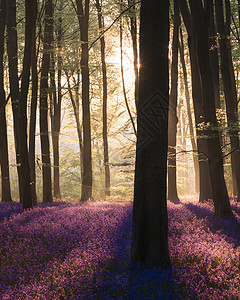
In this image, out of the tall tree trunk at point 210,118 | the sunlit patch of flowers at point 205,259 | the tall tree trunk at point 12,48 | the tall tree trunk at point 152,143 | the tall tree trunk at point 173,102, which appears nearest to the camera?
the sunlit patch of flowers at point 205,259

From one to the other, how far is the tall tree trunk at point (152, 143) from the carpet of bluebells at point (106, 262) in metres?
0.45

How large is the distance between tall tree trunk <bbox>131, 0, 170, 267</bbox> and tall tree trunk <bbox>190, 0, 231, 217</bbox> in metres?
4.22

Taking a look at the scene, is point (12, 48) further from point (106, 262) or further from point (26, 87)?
point (106, 262)

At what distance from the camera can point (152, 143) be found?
18.0 ft

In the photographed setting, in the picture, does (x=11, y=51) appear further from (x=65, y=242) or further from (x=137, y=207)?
(x=137, y=207)

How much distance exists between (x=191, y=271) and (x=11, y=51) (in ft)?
38.5

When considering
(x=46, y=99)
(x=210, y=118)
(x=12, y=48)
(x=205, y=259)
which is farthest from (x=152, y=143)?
(x=46, y=99)

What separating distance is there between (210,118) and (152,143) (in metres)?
4.98

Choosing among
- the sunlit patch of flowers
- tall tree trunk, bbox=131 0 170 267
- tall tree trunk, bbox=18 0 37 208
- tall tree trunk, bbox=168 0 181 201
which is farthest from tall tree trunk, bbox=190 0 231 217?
tall tree trunk, bbox=18 0 37 208

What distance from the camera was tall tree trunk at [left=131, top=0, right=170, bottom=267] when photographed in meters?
5.41

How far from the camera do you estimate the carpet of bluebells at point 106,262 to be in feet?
14.6

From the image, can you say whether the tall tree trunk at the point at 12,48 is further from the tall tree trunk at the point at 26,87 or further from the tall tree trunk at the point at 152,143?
the tall tree trunk at the point at 152,143

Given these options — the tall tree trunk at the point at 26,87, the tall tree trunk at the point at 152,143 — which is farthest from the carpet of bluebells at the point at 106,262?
the tall tree trunk at the point at 26,87

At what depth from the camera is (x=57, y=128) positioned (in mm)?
22203
